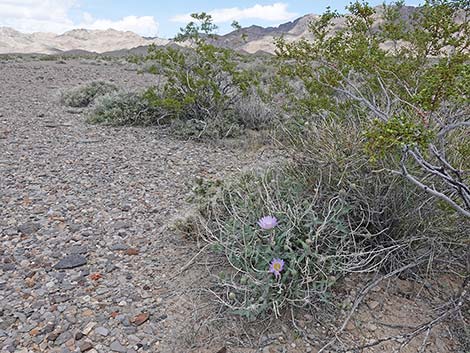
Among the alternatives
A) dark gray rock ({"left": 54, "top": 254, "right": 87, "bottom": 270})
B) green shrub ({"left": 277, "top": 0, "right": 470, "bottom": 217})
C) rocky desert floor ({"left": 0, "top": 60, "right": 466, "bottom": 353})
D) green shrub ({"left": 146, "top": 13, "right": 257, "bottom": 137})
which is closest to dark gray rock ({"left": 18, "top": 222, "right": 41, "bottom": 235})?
rocky desert floor ({"left": 0, "top": 60, "right": 466, "bottom": 353})

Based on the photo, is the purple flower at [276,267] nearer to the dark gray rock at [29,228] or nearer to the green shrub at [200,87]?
the dark gray rock at [29,228]

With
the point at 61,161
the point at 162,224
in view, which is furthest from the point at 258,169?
the point at 61,161

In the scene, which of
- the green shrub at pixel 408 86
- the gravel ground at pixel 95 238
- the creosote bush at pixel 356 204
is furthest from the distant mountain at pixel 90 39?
the creosote bush at pixel 356 204

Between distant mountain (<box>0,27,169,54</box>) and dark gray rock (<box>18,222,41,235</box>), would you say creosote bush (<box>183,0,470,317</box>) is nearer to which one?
dark gray rock (<box>18,222,41,235</box>)

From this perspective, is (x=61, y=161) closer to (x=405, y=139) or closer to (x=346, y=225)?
(x=346, y=225)

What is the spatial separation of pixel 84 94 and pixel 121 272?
22.4ft

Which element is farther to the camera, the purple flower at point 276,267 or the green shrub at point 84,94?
the green shrub at point 84,94

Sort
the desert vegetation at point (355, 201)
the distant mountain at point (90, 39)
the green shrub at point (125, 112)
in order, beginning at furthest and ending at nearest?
1. the distant mountain at point (90, 39)
2. the green shrub at point (125, 112)
3. the desert vegetation at point (355, 201)

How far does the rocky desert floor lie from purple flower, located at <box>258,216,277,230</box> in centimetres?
51

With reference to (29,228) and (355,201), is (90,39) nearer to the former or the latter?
(29,228)

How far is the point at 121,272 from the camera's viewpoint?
2830mm

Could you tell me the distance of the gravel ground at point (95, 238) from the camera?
2.34 meters

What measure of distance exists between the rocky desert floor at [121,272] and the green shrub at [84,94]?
3.37 meters

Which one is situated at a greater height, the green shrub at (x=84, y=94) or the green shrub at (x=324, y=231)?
the green shrub at (x=84, y=94)
